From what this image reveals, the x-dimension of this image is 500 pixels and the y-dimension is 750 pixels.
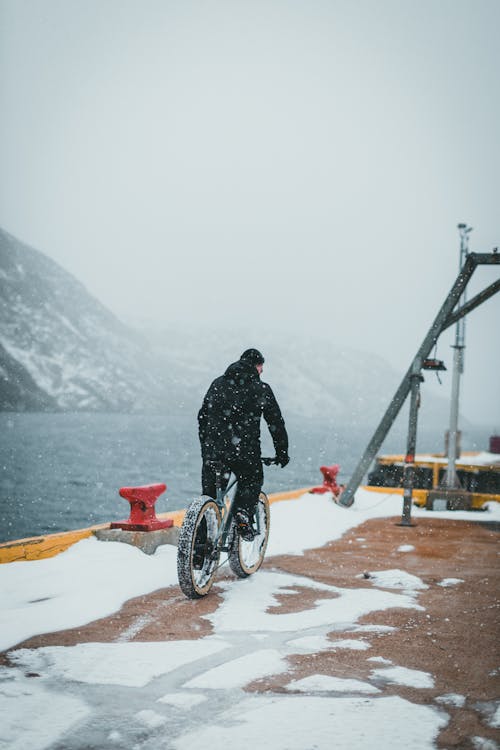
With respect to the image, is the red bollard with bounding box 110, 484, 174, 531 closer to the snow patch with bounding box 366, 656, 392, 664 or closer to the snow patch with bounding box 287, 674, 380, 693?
the snow patch with bounding box 366, 656, 392, 664

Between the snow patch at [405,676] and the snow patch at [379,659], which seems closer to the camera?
the snow patch at [405,676]

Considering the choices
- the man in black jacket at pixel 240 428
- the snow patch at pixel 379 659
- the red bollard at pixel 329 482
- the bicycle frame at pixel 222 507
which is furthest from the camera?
the red bollard at pixel 329 482

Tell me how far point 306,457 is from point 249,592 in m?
104

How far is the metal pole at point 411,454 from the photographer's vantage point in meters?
11.2

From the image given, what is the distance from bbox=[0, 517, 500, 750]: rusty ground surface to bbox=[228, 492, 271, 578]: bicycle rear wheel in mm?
446

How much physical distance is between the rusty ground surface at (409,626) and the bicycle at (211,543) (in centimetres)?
21

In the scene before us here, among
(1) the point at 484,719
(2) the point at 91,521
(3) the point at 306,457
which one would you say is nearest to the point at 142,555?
(1) the point at 484,719

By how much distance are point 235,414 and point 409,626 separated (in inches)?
87.9

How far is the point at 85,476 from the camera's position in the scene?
6656cm

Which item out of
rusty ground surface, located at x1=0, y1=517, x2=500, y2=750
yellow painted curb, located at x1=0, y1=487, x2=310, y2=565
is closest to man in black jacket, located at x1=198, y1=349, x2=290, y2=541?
rusty ground surface, located at x1=0, y1=517, x2=500, y2=750

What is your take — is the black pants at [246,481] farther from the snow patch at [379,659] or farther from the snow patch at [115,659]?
the snow patch at [379,659]

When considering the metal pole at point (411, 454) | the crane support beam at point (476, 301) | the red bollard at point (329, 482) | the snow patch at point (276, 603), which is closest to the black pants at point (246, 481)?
the snow patch at point (276, 603)

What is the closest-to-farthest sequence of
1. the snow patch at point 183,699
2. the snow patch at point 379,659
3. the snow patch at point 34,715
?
the snow patch at point 34,715, the snow patch at point 183,699, the snow patch at point 379,659

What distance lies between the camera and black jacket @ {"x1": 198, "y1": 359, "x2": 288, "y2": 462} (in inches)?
244
